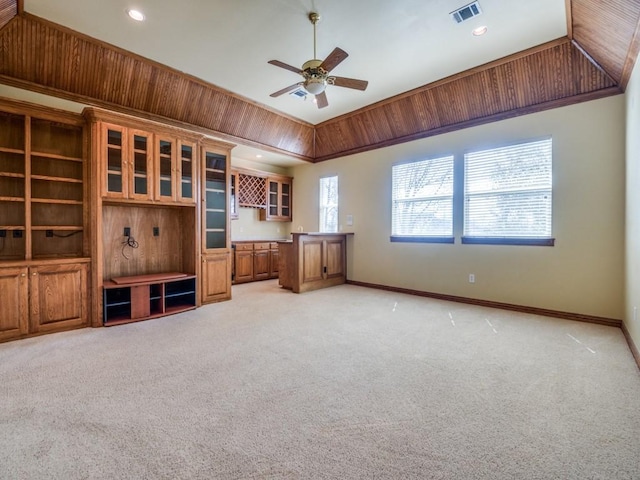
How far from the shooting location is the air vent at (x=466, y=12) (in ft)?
10.00

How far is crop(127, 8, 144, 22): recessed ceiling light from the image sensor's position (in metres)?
3.10

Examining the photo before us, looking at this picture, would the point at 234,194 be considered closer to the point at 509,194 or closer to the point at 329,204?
the point at 329,204

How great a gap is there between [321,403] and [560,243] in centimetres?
393

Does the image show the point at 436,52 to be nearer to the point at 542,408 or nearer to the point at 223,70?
the point at 223,70

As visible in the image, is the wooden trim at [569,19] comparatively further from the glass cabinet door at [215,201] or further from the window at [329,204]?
the glass cabinet door at [215,201]

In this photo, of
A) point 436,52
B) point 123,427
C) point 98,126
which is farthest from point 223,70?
point 123,427

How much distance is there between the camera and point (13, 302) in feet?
10.6

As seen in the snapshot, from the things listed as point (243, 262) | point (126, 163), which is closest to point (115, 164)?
point (126, 163)

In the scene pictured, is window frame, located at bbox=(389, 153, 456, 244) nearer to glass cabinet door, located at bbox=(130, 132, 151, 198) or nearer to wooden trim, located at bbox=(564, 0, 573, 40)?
wooden trim, located at bbox=(564, 0, 573, 40)

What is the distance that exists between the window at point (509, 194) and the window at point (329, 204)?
9.34 feet

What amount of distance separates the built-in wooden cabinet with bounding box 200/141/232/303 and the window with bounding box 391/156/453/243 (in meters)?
3.08

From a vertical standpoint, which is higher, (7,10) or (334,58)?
(7,10)

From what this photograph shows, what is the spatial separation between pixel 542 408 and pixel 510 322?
213 cm

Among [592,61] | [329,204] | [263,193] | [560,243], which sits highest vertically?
[592,61]
